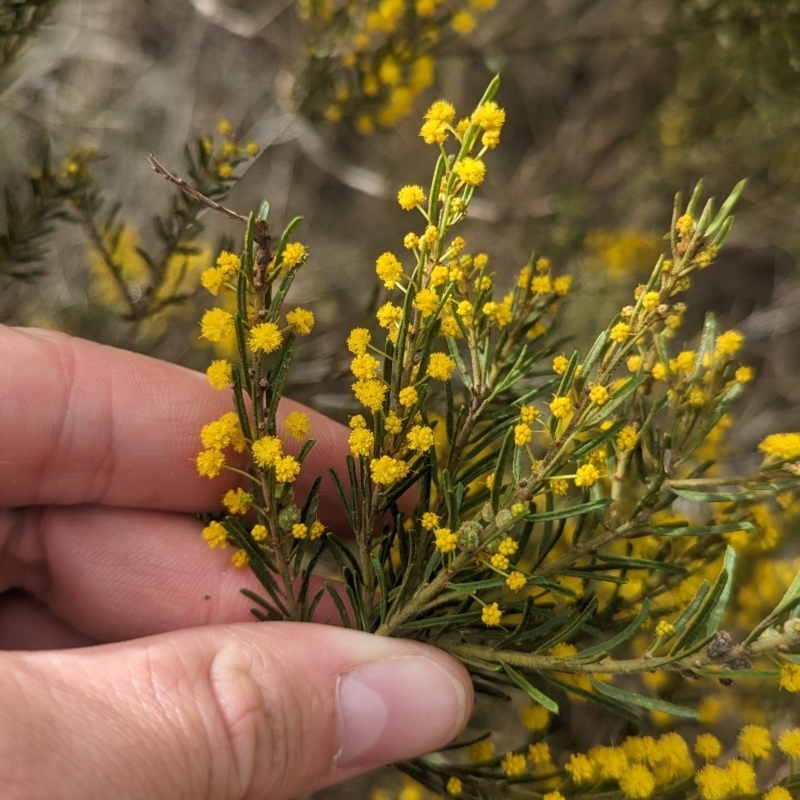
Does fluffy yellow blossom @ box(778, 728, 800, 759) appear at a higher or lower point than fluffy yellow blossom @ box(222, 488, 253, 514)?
lower

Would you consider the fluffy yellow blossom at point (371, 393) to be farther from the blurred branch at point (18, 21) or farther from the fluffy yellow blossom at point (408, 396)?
the blurred branch at point (18, 21)

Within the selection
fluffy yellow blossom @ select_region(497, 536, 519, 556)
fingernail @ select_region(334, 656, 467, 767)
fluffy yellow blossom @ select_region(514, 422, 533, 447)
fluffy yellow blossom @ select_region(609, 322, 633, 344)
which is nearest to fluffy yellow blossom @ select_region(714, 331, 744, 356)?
fluffy yellow blossom @ select_region(609, 322, 633, 344)

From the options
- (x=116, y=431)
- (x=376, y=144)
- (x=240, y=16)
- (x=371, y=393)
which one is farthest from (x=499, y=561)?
(x=240, y=16)

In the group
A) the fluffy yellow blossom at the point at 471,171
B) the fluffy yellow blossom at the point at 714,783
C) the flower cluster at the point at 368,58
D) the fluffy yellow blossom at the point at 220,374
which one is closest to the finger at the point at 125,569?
the fluffy yellow blossom at the point at 220,374

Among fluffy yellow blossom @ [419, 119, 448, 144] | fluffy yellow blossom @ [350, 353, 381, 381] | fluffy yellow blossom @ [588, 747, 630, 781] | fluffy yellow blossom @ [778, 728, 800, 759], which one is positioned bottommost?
fluffy yellow blossom @ [588, 747, 630, 781]

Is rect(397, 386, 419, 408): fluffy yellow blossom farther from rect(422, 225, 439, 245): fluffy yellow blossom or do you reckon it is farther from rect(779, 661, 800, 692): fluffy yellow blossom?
rect(779, 661, 800, 692): fluffy yellow blossom

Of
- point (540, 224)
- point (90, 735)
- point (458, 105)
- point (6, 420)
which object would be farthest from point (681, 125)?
point (90, 735)

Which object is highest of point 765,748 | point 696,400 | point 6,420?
point 696,400

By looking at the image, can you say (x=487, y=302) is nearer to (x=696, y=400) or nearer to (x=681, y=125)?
(x=696, y=400)
